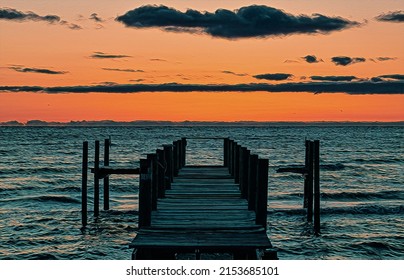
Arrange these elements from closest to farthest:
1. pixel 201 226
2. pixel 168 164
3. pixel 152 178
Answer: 1. pixel 201 226
2. pixel 152 178
3. pixel 168 164

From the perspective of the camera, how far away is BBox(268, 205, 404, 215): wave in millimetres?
25830

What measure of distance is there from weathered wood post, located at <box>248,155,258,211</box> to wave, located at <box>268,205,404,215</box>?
35.5 ft

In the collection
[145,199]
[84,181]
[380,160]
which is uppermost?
[145,199]

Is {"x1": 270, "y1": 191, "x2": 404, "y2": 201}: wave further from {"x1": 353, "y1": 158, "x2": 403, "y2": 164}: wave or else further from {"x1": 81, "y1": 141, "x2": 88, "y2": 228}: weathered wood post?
{"x1": 353, "y1": 158, "x2": 403, "y2": 164}: wave

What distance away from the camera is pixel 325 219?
963 inches

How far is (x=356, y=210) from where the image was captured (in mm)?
26828

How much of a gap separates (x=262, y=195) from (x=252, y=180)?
1.77 meters

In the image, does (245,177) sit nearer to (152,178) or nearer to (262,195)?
(152,178)

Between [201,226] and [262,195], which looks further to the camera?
[262,195]

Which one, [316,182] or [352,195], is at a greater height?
[316,182]

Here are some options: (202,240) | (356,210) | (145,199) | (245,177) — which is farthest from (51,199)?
(202,240)

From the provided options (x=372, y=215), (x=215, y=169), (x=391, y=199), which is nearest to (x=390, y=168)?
(x=391, y=199)

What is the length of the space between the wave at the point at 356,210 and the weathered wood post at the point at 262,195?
1241cm
